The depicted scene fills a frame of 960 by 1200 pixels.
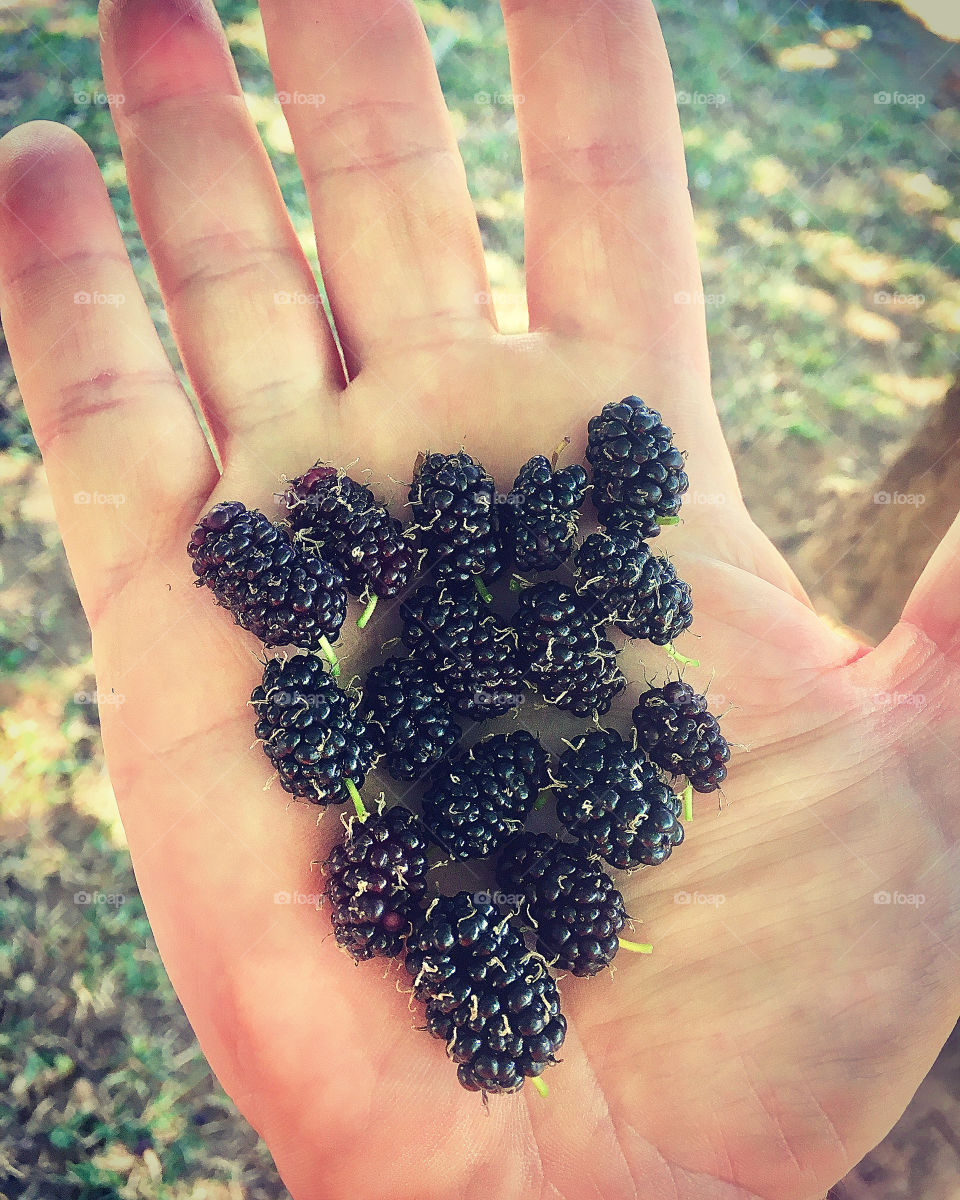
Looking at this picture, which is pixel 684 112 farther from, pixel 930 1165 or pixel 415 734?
pixel 930 1165

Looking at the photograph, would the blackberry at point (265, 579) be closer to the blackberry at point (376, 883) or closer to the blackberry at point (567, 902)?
the blackberry at point (376, 883)

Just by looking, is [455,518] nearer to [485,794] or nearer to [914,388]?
[485,794]

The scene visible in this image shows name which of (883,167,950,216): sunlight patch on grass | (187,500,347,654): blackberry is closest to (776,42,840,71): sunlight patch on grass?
(883,167,950,216): sunlight patch on grass

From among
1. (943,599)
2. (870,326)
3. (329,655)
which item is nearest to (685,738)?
(943,599)

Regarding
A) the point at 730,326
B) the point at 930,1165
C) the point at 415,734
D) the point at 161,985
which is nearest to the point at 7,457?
the point at 161,985

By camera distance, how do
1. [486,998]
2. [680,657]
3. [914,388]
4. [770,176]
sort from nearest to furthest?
1. [486,998]
2. [680,657]
3. [914,388]
4. [770,176]

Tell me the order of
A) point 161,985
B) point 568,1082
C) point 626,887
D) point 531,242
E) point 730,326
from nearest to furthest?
point 568,1082 → point 626,887 → point 531,242 → point 161,985 → point 730,326

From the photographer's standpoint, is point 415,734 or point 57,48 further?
point 57,48
